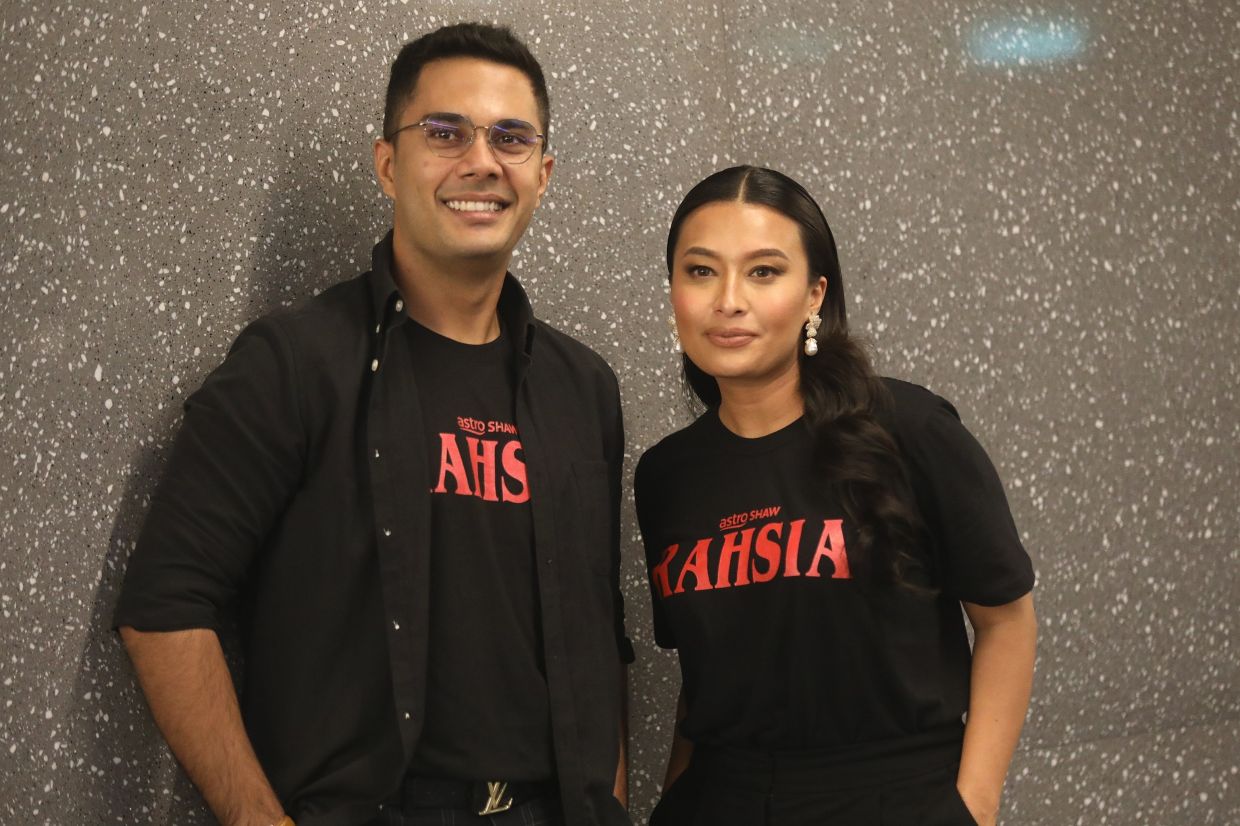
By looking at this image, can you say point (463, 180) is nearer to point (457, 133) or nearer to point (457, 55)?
point (457, 133)

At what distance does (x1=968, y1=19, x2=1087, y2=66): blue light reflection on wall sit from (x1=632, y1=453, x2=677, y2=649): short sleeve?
1.15m

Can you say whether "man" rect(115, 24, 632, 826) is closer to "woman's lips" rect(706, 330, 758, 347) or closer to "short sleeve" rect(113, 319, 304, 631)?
"short sleeve" rect(113, 319, 304, 631)

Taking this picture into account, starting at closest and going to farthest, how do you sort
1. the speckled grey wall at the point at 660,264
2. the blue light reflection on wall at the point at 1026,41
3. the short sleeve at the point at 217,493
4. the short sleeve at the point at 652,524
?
the short sleeve at the point at 217,493
the speckled grey wall at the point at 660,264
the short sleeve at the point at 652,524
the blue light reflection on wall at the point at 1026,41

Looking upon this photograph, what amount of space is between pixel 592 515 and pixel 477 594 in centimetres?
21

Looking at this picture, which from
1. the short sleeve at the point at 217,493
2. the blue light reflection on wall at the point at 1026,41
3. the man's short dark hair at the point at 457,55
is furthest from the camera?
the blue light reflection on wall at the point at 1026,41

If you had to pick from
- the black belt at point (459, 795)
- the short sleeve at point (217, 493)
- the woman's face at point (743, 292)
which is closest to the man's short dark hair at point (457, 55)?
the woman's face at point (743, 292)

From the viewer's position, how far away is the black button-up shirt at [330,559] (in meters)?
1.39

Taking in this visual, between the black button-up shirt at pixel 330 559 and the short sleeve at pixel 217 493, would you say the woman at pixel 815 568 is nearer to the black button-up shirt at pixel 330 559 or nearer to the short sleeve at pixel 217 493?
the black button-up shirt at pixel 330 559

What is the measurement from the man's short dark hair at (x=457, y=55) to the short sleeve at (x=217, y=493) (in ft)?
1.23

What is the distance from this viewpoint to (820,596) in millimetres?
1539

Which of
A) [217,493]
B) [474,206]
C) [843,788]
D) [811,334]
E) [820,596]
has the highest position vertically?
[474,206]

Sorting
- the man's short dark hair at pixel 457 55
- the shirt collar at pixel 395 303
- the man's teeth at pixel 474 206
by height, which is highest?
the man's short dark hair at pixel 457 55

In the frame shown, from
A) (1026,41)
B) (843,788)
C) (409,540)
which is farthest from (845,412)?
(1026,41)

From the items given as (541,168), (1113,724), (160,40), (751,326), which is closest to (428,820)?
(751,326)
